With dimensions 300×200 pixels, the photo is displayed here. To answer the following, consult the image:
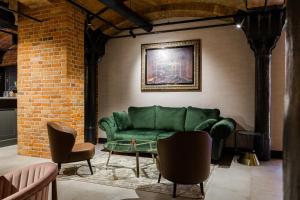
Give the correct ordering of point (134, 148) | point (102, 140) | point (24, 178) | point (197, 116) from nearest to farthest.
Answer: point (24, 178), point (134, 148), point (197, 116), point (102, 140)

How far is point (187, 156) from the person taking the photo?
8.48 feet

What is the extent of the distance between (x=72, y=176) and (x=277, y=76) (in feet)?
13.7

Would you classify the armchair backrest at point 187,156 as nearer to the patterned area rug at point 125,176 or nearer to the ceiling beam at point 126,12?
the patterned area rug at point 125,176

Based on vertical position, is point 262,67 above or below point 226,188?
above

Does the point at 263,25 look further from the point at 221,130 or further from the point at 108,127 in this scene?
the point at 108,127

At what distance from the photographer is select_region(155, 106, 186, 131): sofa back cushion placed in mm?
5082

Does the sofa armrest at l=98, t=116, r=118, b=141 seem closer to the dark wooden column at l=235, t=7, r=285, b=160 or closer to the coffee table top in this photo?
the coffee table top

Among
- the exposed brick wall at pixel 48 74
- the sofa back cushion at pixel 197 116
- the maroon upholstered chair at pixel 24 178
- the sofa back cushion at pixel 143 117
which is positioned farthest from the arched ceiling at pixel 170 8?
the maroon upholstered chair at pixel 24 178

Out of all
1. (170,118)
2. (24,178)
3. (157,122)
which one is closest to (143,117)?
(157,122)

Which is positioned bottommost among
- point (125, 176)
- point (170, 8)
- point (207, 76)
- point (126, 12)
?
point (125, 176)

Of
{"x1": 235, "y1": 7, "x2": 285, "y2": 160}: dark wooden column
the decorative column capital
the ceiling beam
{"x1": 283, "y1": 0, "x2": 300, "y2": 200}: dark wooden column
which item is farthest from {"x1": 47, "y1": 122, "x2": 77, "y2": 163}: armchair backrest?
the decorative column capital

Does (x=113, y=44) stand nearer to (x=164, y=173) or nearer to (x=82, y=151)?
(x=82, y=151)

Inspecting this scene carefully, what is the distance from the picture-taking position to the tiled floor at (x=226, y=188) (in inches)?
108

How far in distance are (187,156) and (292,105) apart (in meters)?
1.87
